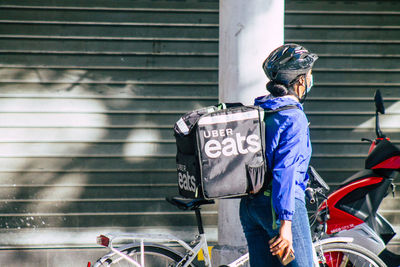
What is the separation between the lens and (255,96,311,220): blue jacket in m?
2.77

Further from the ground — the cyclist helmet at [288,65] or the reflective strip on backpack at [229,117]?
the cyclist helmet at [288,65]

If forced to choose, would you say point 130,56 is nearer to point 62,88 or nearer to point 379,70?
point 62,88

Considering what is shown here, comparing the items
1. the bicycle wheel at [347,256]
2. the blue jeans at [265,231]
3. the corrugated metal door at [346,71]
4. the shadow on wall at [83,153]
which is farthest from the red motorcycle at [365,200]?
the shadow on wall at [83,153]

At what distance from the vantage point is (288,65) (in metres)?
3.00

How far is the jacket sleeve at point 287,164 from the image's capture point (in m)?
2.76

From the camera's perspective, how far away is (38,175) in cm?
570

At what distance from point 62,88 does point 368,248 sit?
11.6 feet

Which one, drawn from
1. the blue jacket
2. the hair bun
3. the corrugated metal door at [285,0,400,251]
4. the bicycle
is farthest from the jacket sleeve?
the corrugated metal door at [285,0,400,251]

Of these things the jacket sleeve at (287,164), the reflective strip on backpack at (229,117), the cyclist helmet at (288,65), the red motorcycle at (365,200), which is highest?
the cyclist helmet at (288,65)

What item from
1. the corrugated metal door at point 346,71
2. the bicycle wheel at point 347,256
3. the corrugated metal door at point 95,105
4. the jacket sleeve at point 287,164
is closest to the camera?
the jacket sleeve at point 287,164

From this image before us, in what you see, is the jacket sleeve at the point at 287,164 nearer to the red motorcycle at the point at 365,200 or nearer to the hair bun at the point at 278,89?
the hair bun at the point at 278,89

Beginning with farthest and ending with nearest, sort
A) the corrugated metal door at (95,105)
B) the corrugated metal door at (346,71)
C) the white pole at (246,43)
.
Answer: the corrugated metal door at (346,71)
the corrugated metal door at (95,105)
the white pole at (246,43)

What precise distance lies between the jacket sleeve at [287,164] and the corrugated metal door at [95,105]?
3019 mm

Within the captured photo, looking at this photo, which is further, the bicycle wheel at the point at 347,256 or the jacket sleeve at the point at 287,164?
the bicycle wheel at the point at 347,256
